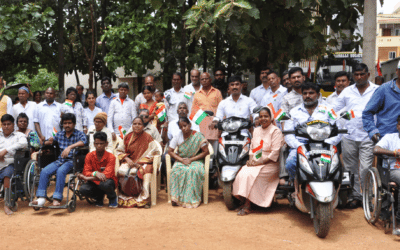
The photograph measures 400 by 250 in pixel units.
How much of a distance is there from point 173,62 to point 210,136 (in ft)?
22.9

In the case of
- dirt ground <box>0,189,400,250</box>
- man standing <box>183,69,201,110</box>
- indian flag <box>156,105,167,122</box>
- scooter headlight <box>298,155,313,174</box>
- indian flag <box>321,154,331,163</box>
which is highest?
man standing <box>183,69,201,110</box>

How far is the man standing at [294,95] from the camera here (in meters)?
6.57

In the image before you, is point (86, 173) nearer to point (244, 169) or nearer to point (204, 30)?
point (244, 169)

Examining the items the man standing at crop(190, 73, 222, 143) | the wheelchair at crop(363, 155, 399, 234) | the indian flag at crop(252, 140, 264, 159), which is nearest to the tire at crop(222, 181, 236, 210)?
the indian flag at crop(252, 140, 264, 159)

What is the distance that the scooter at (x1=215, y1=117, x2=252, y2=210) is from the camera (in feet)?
20.2

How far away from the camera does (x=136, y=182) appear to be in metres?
6.59

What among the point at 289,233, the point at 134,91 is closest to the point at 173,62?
the point at 289,233

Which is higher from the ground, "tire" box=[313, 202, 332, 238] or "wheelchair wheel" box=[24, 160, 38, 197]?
"wheelchair wheel" box=[24, 160, 38, 197]

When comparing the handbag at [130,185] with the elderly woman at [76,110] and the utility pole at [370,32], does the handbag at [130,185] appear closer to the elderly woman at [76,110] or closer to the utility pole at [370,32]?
the elderly woman at [76,110]

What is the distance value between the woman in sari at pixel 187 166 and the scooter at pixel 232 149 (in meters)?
0.41

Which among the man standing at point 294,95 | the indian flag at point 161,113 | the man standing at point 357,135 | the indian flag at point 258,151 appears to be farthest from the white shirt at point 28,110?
the man standing at point 357,135

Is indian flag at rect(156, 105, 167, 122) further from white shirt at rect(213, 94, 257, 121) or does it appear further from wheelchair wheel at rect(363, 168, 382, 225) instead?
wheelchair wheel at rect(363, 168, 382, 225)

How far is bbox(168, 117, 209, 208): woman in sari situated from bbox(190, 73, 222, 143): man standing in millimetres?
648

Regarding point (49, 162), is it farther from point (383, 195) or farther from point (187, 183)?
point (383, 195)
